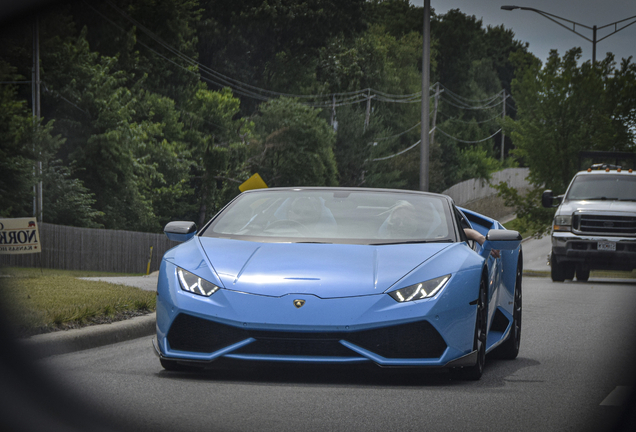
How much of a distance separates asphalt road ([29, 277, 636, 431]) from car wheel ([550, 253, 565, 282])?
12.4m

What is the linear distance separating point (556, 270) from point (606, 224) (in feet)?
5.05

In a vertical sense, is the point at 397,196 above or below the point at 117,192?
above

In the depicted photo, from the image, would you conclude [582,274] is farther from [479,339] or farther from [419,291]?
[419,291]

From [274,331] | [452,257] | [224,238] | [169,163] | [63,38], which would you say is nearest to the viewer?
[274,331]

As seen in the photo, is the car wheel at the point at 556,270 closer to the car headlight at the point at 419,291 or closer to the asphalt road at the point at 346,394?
the asphalt road at the point at 346,394

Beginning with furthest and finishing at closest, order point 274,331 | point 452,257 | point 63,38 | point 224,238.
→ point 63,38
point 224,238
point 452,257
point 274,331

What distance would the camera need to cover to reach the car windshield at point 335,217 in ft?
21.2

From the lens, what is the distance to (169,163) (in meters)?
47.0

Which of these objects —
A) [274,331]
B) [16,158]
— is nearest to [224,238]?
[274,331]

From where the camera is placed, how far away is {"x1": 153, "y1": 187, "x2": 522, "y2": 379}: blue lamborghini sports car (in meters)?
5.35

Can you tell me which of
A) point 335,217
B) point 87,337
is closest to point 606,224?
point 87,337

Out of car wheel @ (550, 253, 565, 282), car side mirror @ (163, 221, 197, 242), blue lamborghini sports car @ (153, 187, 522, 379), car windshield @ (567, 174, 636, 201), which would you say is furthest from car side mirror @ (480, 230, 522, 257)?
car windshield @ (567, 174, 636, 201)

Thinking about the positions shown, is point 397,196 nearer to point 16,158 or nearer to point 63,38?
point 16,158

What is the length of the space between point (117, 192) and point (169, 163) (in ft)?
26.7
